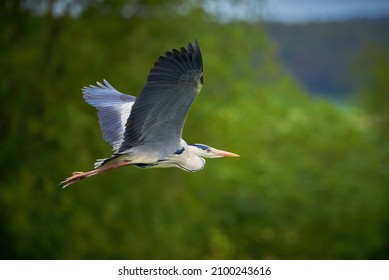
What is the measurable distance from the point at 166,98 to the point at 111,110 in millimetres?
1118

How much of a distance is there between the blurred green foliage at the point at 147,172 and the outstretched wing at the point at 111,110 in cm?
575

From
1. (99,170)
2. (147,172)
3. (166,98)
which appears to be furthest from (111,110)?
(147,172)

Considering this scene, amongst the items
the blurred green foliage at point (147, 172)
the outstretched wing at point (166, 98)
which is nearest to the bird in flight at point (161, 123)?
the outstretched wing at point (166, 98)

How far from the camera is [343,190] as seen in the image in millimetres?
16109

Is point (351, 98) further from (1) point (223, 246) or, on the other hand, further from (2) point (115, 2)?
(2) point (115, 2)

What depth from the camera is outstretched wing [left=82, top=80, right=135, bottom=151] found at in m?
5.88

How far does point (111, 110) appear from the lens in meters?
6.11

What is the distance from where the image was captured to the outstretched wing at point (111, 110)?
5.88 meters

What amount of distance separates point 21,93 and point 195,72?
8.07m

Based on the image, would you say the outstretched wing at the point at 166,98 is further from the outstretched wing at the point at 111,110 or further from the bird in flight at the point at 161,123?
the outstretched wing at the point at 111,110

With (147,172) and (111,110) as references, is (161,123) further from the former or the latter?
(147,172)

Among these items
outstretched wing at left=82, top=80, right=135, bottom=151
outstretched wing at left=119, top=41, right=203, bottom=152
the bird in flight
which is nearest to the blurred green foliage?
outstretched wing at left=82, top=80, right=135, bottom=151

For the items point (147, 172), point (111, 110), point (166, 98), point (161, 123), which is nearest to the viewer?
point (166, 98)
